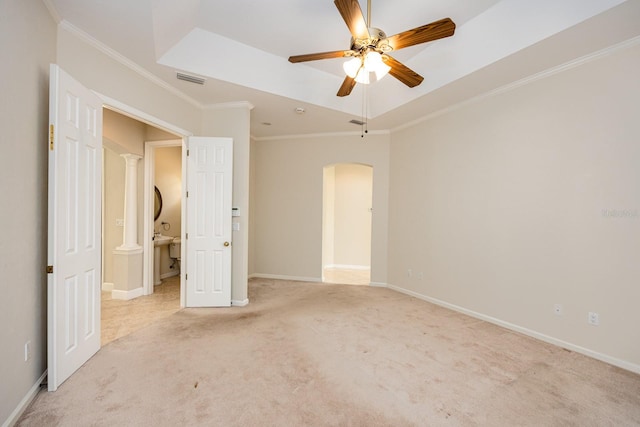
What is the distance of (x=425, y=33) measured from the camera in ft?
7.79

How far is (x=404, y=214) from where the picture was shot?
535cm

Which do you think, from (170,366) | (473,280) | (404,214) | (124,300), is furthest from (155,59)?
(473,280)

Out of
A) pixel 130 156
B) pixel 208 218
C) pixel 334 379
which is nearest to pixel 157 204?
pixel 130 156

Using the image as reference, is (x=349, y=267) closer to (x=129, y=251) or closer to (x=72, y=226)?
(x=129, y=251)

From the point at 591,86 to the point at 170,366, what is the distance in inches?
186

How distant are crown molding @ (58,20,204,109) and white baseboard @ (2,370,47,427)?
2.79 metres

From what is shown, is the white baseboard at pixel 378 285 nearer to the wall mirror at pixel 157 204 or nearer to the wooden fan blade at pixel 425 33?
the wooden fan blade at pixel 425 33

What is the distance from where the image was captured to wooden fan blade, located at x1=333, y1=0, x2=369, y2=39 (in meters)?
2.12

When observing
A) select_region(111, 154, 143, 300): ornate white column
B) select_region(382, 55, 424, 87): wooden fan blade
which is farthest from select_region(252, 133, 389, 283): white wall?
select_region(382, 55, 424, 87): wooden fan blade

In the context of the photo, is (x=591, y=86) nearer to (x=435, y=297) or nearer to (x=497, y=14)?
(x=497, y=14)

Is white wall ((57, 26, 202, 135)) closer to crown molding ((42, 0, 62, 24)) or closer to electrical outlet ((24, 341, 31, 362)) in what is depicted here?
crown molding ((42, 0, 62, 24))

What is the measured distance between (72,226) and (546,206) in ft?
14.8

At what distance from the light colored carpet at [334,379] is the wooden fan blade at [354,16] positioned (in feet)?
9.01

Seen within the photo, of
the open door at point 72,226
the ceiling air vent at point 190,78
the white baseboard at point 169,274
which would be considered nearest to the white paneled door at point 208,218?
the ceiling air vent at point 190,78
